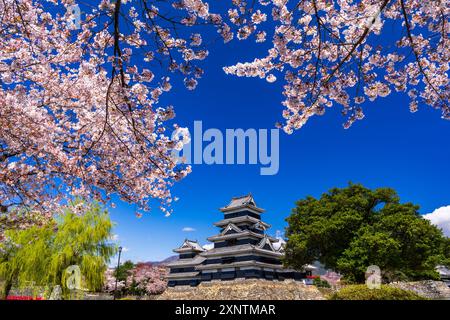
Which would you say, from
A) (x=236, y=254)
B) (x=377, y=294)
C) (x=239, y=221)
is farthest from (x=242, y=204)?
(x=377, y=294)

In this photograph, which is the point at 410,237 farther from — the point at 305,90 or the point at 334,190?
the point at 305,90

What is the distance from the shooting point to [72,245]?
55.3ft

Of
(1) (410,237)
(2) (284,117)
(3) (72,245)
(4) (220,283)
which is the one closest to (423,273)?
(1) (410,237)

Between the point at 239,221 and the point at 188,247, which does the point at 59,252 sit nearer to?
→ the point at 239,221

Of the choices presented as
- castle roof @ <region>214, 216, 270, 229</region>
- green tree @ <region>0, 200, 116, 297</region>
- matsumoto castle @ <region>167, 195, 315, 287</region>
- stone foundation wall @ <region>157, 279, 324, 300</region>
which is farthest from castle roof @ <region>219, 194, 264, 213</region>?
green tree @ <region>0, 200, 116, 297</region>

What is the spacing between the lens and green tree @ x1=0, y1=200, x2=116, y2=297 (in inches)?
636

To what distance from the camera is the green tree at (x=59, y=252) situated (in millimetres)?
16156

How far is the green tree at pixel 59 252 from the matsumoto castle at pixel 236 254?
1314cm

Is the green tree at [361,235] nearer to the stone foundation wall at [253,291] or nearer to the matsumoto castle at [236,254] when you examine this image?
the stone foundation wall at [253,291]

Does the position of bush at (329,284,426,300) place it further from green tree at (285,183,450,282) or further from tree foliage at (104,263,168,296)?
tree foliage at (104,263,168,296)

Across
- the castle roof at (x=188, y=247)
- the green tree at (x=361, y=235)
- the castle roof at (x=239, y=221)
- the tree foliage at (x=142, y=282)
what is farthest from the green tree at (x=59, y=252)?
the tree foliage at (x=142, y=282)

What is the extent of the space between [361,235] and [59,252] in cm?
1678

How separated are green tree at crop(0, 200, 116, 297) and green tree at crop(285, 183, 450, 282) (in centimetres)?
1241
